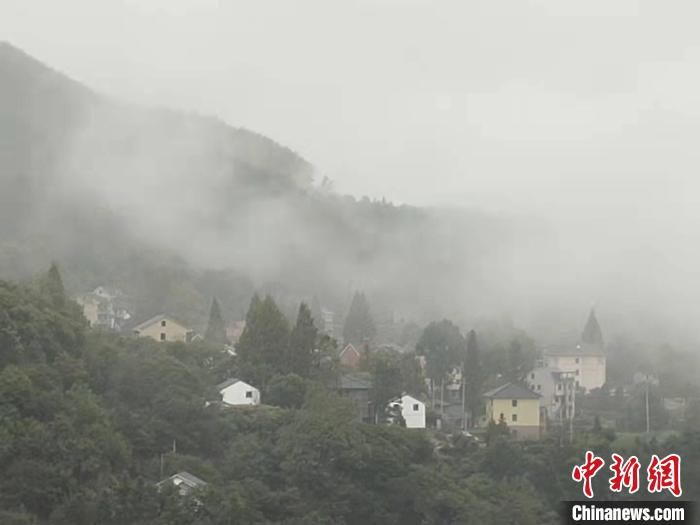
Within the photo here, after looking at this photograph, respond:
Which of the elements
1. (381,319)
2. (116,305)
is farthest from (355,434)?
(381,319)

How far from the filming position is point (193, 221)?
358 ft

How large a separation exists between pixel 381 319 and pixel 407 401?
41868mm

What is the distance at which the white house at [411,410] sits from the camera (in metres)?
50.6

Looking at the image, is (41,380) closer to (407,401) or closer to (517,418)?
(407,401)

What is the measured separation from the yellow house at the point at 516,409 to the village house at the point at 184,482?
19.2 meters

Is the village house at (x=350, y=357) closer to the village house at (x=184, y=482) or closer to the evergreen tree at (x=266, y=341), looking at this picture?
the evergreen tree at (x=266, y=341)

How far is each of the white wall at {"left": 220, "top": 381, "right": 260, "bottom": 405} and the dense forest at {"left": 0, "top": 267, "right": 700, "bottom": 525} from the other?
44 centimetres

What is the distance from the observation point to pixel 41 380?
1523 inches

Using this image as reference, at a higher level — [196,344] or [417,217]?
[417,217]

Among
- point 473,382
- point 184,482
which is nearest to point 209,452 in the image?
point 184,482

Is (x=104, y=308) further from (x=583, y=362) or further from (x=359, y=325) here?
(x=583, y=362)

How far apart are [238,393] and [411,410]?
765 centimetres

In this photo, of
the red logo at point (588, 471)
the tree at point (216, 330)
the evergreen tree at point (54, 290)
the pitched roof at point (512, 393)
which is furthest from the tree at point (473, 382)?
the evergreen tree at point (54, 290)

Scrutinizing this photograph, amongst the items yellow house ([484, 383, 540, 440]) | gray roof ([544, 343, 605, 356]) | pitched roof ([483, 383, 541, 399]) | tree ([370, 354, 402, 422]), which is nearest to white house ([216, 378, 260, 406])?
tree ([370, 354, 402, 422])
